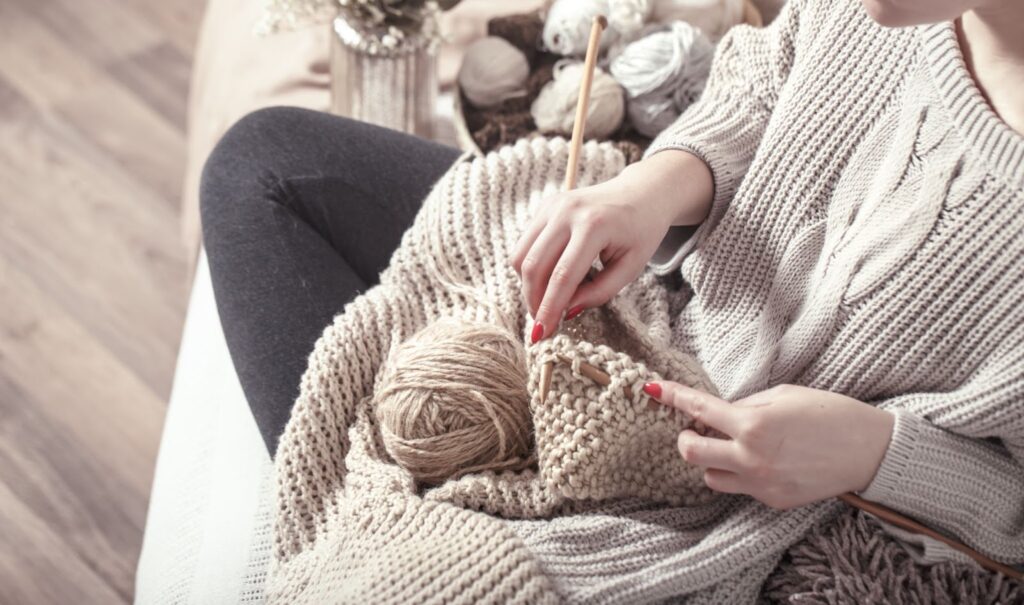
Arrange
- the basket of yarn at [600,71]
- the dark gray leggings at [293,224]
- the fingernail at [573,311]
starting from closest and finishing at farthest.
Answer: the fingernail at [573,311] < the dark gray leggings at [293,224] < the basket of yarn at [600,71]

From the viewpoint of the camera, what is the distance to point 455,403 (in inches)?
31.6

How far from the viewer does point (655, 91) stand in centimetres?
140

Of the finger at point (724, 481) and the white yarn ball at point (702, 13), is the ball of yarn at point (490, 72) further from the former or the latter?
the finger at point (724, 481)

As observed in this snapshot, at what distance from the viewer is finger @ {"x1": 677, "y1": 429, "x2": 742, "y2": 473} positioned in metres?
0.71

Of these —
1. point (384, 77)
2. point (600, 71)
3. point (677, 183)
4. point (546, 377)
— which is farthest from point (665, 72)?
point (546, 377)

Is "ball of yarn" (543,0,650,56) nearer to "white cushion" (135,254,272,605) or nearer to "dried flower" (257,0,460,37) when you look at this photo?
"dried flower" (257,0,460,37)

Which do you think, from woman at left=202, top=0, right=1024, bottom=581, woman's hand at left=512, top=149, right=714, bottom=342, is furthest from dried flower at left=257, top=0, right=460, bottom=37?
woman's hand at left=512, top=149, right=714, bottom=342

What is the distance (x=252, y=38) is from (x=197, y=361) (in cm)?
75

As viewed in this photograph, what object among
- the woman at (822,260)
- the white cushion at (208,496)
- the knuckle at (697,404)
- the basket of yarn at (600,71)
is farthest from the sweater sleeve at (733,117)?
the white cushion at (208,496)

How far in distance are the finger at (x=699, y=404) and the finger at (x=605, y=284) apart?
101 millimetres

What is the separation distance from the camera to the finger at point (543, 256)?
2.58ft

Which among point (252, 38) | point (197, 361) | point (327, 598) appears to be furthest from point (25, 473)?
point (327, 598)

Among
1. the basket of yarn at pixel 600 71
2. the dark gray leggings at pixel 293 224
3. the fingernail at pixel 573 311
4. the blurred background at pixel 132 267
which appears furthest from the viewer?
the basket of yarn at pixel 600 71

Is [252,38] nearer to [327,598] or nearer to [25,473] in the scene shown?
[25,473]
